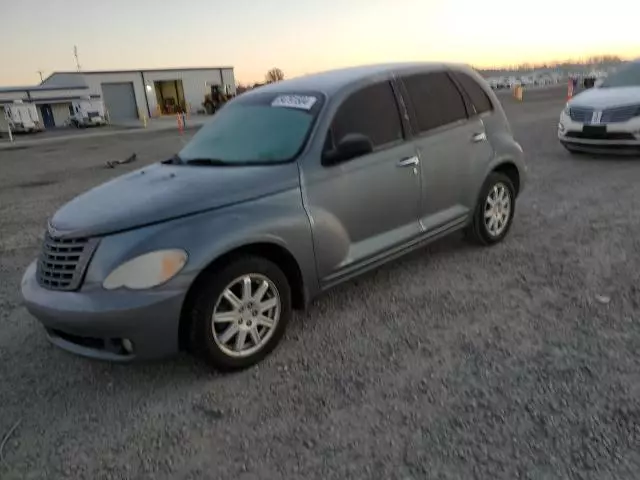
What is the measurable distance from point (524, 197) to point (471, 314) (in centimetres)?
390

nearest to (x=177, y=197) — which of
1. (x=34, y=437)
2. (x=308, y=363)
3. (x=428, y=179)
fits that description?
(x=308, y=363)

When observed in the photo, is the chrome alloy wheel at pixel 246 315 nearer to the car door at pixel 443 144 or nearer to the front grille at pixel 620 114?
the car door at pixel 443 144

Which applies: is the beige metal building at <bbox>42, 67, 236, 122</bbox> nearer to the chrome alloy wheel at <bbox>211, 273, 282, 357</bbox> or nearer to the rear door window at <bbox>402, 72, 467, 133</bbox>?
the rear door window at <bbox>402, 72, 467, 133</bbox>

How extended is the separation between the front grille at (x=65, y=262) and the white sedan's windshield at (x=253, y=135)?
1.20m

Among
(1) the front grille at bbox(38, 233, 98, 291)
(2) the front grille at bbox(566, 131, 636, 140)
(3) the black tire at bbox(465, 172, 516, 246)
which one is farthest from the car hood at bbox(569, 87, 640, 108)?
(1) the front grille at bbox(38, 233, 98, 291)

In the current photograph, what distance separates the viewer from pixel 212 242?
298 cm

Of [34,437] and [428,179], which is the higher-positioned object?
[428,179]

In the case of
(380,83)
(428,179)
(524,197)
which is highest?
(380,83)

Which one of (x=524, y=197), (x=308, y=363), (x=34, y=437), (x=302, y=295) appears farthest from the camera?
(x=524, y=197)

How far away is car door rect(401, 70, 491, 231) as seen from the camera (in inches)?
168

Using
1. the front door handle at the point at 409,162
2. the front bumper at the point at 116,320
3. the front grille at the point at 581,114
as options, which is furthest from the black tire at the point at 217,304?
the front grille at the point at 581,114

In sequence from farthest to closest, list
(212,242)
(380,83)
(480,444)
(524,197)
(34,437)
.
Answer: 1. (524,197)
2. (380,83)
3. (212,242)
4. (34,437)
5. (480,444)

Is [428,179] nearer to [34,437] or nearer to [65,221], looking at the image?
[65,221]

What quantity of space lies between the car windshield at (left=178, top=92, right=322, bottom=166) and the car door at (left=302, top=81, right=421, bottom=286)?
8.9 inches
